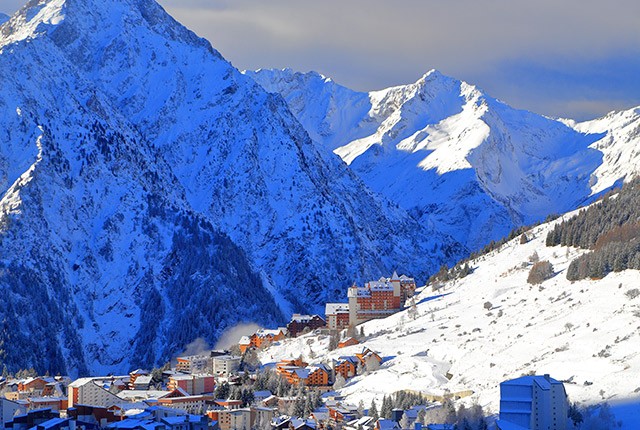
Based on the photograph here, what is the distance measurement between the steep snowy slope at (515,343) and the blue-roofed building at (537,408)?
4237 mm

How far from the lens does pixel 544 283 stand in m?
182

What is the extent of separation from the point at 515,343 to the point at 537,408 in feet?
109

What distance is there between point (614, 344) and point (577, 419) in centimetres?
1894

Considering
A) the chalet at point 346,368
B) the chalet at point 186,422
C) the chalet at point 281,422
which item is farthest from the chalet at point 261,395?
the chalet at point 186,422

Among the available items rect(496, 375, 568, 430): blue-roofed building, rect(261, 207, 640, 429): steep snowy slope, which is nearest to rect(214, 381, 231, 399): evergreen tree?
rect(261, 207, 640, 429): steep snowy slope

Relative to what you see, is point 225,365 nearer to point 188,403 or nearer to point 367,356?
point 367,356

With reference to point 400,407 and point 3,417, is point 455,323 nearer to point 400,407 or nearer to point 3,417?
point 400,407

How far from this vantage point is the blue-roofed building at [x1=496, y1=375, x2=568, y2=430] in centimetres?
12038

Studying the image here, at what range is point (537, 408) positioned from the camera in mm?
120625

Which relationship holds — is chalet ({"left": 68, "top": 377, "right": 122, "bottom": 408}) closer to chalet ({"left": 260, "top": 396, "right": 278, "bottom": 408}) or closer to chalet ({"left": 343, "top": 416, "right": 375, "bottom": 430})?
chalet ({"left": 260, "top": 396, "right": 278, "bottom": 408})

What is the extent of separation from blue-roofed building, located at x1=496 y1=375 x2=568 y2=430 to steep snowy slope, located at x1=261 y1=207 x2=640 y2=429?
424 centimetres

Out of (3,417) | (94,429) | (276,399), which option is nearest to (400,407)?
(276,399)

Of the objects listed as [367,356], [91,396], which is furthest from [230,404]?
[367,356]

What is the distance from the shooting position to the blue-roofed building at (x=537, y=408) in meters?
120
